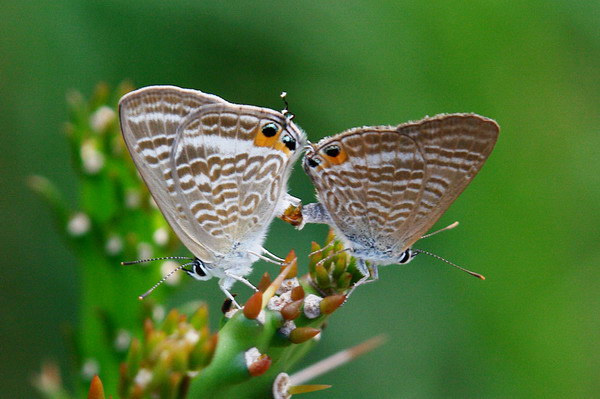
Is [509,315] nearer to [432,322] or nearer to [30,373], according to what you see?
[432,322]

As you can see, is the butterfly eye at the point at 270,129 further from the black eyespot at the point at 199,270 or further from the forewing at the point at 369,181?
the black eyespot at the point at 199,270

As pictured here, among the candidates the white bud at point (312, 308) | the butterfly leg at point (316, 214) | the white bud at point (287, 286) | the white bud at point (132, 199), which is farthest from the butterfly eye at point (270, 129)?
the white bud at point (312, 308)

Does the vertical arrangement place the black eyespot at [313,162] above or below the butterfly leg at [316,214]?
above

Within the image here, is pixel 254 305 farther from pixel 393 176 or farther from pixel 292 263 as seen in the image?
pixel 393 176

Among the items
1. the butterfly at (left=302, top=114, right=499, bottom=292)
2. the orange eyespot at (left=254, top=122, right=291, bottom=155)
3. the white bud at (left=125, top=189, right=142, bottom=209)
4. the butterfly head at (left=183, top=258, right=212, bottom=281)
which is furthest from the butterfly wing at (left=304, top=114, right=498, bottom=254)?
the white bud at (left=125, top=189, right=142, bottom=209)

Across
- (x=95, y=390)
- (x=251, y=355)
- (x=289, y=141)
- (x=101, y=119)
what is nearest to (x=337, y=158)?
(x=289, y=141)
